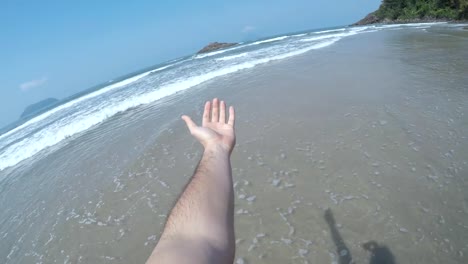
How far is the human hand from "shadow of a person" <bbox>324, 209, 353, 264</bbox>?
158cm

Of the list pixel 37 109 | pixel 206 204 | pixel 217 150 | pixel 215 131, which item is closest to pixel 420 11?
pixel 215 131

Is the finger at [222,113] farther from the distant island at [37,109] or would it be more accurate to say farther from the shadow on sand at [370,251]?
the distant island at [37,109]

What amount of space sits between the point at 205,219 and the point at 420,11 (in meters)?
47.8

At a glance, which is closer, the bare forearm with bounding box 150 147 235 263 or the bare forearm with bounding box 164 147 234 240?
the bare forearm with bounding box 150 147 235 263

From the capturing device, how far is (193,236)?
128 centimetres

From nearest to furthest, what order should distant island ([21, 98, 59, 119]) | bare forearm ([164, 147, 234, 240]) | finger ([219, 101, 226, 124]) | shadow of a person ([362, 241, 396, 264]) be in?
1. bare forearm ([164, 147, 234, 240])
2. finger ([219, 101, 226, 124])
3. shadow of a person ([362, 241, 396, 264])
4. distant island ([21, 98, 59, 119])

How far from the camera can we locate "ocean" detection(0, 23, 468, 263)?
9.57ft

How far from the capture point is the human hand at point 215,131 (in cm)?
199

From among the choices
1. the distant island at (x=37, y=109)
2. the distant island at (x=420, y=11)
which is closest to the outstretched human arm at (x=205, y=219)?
the distant island at (x=420, y=11)

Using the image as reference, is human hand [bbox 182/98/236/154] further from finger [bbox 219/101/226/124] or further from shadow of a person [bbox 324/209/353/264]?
shadow of a person [bbox 324/209/353/264]

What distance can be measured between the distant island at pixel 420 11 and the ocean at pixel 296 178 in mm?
24796

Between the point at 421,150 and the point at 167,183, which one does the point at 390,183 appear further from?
the point at 167,183

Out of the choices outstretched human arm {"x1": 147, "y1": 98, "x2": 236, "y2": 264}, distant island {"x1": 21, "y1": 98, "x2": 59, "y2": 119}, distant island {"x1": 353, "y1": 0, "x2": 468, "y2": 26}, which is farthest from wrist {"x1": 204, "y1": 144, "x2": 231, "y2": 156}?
distant island {"x1": 21, "y1": 98, "x2": 59, "y2": 119}

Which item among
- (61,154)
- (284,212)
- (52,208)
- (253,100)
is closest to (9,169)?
(61,154)
